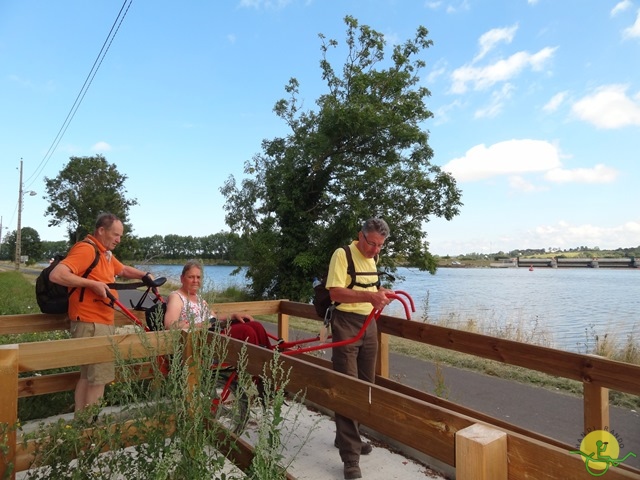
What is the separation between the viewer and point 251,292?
21.8 meters

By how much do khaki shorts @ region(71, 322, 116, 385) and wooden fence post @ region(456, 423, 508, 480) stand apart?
292 cm

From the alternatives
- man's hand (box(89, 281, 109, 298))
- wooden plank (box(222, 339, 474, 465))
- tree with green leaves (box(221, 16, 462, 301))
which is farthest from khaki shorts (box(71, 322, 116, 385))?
tree with green leaves (box(221, 16, 462, 301))

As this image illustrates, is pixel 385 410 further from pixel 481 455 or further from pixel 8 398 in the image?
pixel 8 398

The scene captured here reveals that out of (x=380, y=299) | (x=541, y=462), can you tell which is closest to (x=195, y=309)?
(x=380, y=299)

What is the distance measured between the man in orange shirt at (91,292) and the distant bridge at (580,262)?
8757 centimetres

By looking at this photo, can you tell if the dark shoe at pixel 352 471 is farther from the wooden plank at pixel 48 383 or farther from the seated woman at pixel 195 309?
the wooden plank at pixel 48 383

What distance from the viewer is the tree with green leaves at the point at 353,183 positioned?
1909cm

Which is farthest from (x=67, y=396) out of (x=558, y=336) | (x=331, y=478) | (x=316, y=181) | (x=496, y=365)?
(x=316, y=181)

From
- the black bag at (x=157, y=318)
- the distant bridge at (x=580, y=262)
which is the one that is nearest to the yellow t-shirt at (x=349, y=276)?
the black bag at (x=157, y=318)

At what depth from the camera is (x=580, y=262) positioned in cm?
8344

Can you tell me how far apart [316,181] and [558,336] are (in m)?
11.1

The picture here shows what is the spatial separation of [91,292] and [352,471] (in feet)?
7.59

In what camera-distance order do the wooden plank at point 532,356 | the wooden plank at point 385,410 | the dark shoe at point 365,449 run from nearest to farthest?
the wooden plank at point 385,410 < the wooden plank at point 532,356 < the dark shoe at point 365,449

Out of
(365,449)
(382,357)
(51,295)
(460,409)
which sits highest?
(51,295)
